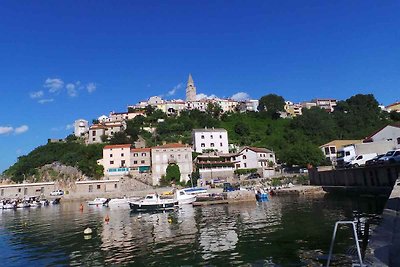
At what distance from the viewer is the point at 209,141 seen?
104 m

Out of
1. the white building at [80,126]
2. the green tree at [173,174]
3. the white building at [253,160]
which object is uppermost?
the white building at [80,126]

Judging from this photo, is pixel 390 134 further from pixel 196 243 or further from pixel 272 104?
pixel 272 104

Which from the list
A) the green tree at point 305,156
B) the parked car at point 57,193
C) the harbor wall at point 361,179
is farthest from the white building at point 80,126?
the harbor wall at point 361,179

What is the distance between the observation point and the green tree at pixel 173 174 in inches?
3341

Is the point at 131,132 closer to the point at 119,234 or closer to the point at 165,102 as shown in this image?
the point at 165,102

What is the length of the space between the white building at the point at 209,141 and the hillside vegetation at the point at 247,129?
7592mm

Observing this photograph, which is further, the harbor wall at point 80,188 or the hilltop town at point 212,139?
the hilltop town at point 212,139

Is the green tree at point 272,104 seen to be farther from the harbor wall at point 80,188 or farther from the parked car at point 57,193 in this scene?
the parked car at point 57,193

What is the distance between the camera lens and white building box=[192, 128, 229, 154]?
103 m

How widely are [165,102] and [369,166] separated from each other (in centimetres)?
12747

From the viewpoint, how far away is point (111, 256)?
20859mm

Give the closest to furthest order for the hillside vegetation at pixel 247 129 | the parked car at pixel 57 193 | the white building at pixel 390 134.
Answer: the white building at pixel 390 134, the parked car at pixel 57 193, the hillside vegetation at pixel 247 129

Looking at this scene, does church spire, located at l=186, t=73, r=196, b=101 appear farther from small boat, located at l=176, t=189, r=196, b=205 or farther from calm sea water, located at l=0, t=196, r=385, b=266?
calm sea water, located at l=0, t=196, r=385, b=266

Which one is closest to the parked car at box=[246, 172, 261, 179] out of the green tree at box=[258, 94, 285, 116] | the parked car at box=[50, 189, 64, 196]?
the parked car at box=[50, 189, 64, 196]
